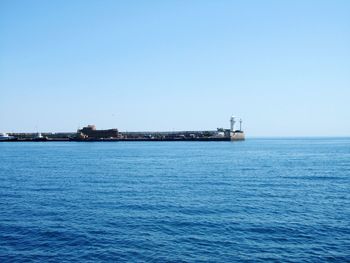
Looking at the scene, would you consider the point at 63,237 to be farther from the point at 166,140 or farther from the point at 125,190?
the point at 166,140

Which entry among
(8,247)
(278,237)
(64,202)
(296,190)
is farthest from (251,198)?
(8,247)

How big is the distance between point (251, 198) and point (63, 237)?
15501mm

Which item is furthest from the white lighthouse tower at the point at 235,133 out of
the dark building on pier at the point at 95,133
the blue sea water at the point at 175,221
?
the blue sea water at the point at 175,221

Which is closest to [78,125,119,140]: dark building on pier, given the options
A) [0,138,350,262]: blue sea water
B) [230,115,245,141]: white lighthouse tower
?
[230,115,245,141]: white lighthouse tower

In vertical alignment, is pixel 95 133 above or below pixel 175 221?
above

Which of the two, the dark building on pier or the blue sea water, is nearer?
the blue sea water

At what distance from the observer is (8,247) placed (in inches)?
717

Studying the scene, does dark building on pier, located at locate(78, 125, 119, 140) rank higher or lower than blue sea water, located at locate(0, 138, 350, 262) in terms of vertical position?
higher

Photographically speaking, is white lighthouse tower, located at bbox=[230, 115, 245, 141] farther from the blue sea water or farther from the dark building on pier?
the blue sea water

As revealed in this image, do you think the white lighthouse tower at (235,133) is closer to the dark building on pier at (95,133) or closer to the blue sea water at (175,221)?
the dark building on pier at (95,133)

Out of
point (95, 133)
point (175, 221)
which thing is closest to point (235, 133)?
point (95, 133)

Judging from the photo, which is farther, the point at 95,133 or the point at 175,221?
the point at 95,133

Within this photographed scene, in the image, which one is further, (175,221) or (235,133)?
(235,133)

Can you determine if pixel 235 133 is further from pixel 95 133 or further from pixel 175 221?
pixel 175 221
